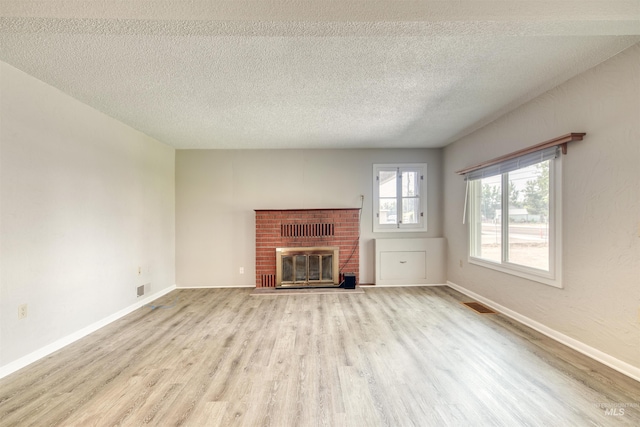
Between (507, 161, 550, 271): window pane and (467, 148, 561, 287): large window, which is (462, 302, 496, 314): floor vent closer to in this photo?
(467, 148, 561, 287): large window

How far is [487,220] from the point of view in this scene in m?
3.58

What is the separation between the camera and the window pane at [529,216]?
2660 mm

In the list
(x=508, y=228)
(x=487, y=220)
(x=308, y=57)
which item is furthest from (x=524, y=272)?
(x=308, y=57)

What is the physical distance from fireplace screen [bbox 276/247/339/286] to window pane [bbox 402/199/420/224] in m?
1.43

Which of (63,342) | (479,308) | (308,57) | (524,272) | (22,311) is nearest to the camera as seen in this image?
(308,57)

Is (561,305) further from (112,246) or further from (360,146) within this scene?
(112,246)

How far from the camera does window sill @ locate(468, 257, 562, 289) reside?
250 centimetres

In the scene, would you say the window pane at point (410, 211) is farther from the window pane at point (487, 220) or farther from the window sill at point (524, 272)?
the window sill at point (524, 272)

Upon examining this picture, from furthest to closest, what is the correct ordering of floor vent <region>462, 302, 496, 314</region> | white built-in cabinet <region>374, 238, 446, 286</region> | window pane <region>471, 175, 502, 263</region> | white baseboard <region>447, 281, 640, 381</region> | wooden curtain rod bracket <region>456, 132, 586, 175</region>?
white built-in cabinet <region>374, 238, 446, 286</region> → window pane <region>471, 175, 502, 263</region> → floor vent <region>462, 302, 496, 314</region> → wooden curtain rod bracket <region>456, 132, 586, 175</region> → white baseboard <region>447, 281, 640, 381</region>

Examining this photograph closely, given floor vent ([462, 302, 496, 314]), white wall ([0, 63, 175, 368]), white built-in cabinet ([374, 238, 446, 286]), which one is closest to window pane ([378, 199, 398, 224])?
white built-in cabinet ([374, 238, 446, 286])

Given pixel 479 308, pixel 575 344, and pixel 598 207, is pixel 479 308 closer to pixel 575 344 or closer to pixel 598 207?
Result: pixel 575 344

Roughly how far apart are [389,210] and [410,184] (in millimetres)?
615

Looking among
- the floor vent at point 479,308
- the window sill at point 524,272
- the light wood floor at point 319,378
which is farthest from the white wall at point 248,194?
the light wood floor at point 319,378

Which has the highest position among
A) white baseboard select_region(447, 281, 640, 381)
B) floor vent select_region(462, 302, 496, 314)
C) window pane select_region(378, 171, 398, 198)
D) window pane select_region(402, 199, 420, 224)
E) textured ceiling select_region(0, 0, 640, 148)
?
textured ceiling select_region(0, 0, 640, 148)
